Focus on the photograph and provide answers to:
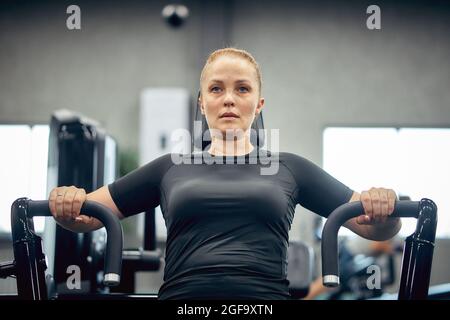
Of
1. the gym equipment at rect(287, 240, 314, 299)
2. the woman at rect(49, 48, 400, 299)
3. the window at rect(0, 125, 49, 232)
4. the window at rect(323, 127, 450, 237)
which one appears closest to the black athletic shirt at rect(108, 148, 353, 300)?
the woman at rect(49, 48, 400, 299)

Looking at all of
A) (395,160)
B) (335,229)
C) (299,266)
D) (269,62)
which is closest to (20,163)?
(269,62)

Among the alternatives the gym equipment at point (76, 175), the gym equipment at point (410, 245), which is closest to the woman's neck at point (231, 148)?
the gym equipment at point (410, 245)

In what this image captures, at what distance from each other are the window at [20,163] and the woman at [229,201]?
11.9 ft

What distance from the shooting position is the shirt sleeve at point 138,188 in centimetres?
111

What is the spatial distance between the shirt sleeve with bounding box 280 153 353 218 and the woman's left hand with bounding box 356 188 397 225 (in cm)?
15

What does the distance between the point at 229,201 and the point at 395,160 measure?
14.1ft

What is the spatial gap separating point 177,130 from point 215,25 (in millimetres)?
1029

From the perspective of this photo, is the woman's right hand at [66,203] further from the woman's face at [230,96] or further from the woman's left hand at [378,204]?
the woman's left hand at [378,204]

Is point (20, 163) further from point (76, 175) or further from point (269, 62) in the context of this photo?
point (76, 175)

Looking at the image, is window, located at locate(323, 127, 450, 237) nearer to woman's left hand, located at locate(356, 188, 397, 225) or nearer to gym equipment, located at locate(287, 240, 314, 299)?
gym equipment, located at locate(287, 240, 314, 299)

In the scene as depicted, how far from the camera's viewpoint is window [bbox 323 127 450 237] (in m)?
5.02

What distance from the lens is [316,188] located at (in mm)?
1107

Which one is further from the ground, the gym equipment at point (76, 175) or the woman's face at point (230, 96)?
the woman's face at point (230, 96)
